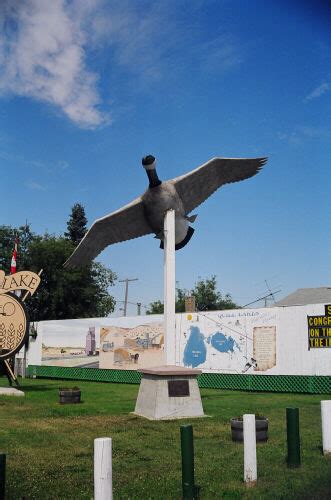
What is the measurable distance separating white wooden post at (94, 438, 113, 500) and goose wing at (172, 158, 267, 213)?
9.51 m

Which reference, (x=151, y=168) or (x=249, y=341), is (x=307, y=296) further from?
(x=151, y=168)

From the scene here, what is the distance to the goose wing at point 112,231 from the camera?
14.3 m

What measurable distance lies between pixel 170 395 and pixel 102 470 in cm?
761

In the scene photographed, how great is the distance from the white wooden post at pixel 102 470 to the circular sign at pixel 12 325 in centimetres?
1505

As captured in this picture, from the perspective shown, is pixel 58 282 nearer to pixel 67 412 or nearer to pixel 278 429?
pixel 67 412

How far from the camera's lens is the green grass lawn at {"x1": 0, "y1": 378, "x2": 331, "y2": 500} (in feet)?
21.0

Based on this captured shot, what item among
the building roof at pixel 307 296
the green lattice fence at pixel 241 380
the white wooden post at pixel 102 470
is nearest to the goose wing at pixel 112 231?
the white wooden post at pixel 102 470

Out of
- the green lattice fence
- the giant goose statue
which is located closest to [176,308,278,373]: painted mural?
the green lattice fence

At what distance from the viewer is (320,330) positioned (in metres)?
20.4

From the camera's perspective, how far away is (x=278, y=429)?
36.0 ft

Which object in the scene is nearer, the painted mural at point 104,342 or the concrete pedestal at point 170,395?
the concrete pedestal at point 170,395

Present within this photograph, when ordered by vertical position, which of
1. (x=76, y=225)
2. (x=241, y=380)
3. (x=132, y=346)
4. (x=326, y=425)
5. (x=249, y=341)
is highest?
(x=76, y=225)

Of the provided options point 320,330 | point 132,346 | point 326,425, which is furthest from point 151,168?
point 132,346

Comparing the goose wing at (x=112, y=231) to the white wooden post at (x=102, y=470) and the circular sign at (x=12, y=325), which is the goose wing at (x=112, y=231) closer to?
the circular sign at (x=12, y=325)
